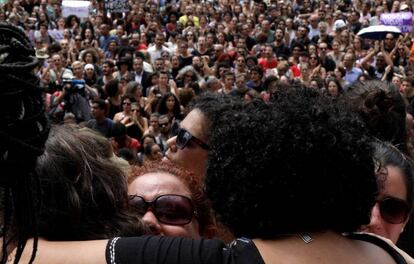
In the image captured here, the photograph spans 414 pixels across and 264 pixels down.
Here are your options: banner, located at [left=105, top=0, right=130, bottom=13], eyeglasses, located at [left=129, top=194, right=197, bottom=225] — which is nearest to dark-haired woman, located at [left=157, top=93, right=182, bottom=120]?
eyeglasses, located at [left=129, top=194, right=197, bottom=225]

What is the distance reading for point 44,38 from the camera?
51.5ft

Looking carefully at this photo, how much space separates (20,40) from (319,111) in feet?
2.22

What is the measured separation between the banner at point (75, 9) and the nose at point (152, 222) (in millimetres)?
16308

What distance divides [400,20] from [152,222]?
47.6 feet

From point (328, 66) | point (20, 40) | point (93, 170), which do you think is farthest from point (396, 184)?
point (328, 66)

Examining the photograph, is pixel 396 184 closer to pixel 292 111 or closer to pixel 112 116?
pixel 292 111

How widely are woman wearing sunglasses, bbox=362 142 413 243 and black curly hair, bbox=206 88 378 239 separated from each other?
2.39 ft

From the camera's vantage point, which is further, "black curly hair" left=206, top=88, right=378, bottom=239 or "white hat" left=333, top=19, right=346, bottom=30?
"white hat" left=333, top=19, right=346, bottom=30

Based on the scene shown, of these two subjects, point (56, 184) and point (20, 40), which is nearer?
point (20, 40)

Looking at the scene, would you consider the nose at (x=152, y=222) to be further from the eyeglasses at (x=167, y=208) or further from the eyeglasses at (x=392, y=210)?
the eyeglasses at (x=392, y=210)

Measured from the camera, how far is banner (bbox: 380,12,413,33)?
15.8m

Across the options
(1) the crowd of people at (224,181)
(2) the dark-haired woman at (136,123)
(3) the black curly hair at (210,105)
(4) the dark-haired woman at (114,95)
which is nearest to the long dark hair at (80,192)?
(1) the crowd of people at (224,181)

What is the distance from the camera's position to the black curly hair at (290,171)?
65.0 inches

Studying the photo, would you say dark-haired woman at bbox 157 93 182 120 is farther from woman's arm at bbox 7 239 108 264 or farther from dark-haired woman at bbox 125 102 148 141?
woman's arm at bbox 7 239 108 264
